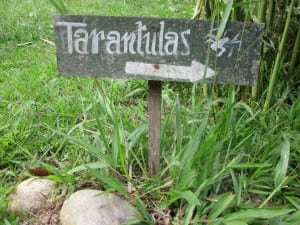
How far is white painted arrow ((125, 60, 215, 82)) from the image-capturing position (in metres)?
1.36

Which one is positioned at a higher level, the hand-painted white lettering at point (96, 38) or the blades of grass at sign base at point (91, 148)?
the hand-painted white lettering at point (96, 38)

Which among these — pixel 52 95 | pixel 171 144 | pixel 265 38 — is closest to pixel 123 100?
pixel 52 95

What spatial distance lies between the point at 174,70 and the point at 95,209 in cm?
51

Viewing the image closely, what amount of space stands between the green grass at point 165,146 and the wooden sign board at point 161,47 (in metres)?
0.16

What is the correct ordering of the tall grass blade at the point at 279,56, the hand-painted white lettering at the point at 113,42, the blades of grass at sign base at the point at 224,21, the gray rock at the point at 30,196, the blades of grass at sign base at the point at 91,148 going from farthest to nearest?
the tall grass blade at the point at 279,56 → the gray rock at the point at 30,196 → the blades of grass at sign base at the point at 91,148 → the hand-painted white lettering at the point at 113,42 → the blades of grass at sign base at the point at 224,21

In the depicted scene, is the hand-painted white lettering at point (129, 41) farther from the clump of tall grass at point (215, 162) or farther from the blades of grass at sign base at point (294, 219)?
the blades of grass at sign base at point (294, 219)

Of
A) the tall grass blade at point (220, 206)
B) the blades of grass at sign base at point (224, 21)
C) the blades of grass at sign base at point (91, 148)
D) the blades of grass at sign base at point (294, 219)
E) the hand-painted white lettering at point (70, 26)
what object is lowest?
the blades of grass at sign base at point (294, 219)

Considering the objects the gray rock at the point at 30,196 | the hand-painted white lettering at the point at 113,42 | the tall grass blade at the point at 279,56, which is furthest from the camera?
the tall grass blade at the point at 279,56

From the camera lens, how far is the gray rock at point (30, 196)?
1.61 meters

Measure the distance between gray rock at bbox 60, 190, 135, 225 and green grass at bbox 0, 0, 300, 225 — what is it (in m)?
0.06

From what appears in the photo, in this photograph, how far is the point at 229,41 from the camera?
1345 mm

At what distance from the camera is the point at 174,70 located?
1364 millimetres

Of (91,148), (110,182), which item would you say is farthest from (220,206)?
(91,148)


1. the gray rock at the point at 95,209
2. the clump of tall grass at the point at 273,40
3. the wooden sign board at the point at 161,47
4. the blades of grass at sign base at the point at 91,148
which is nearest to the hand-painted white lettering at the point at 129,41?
the wooden sign board at the point at 161,47
